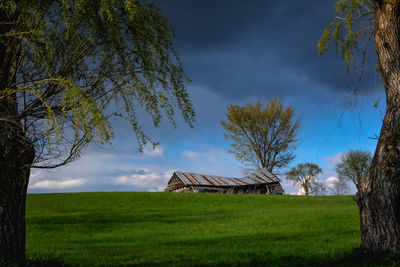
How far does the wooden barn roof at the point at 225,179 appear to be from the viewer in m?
36.7

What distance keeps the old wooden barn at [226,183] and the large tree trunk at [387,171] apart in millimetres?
29489

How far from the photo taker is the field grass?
27.7 feet

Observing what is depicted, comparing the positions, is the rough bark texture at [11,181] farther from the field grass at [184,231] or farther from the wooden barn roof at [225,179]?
the wooden barn roof at [225,179]

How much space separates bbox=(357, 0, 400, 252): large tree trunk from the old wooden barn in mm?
29489

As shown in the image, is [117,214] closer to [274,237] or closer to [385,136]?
[274,237]

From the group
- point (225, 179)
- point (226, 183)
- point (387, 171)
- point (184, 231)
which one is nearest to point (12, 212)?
point (387, 171)

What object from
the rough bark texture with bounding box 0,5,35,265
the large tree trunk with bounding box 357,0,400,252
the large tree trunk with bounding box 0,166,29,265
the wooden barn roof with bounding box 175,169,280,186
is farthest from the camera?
the wooden barn roof with bounding box 175,169,280,186

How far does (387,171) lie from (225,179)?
3308 cm

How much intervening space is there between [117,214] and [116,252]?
1228 centimetres

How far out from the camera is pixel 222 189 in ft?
124

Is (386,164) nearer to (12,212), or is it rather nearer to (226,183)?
(12,212)

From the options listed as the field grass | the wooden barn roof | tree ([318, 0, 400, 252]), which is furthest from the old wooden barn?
tree ([318, 0, 400, 252])

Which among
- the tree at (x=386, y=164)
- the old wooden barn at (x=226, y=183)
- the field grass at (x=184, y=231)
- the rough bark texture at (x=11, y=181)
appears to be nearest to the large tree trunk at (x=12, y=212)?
the rough bark texture at (x=11, y=181)

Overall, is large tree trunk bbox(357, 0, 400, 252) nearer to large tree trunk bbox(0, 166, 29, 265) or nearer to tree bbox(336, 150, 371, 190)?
large tree trunk bbox(0, 166, 29, 265)
